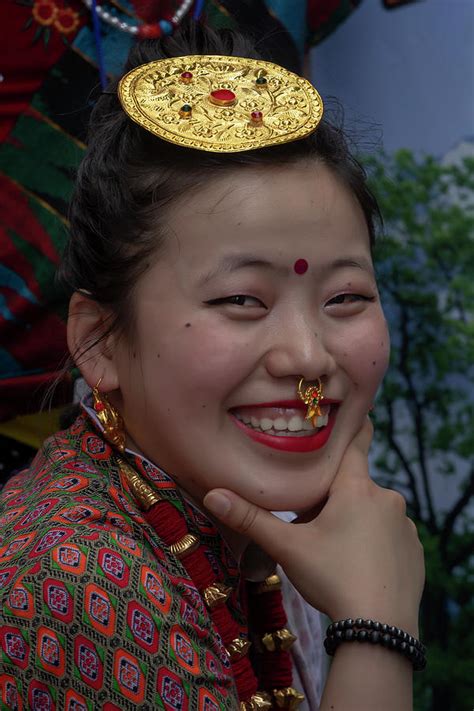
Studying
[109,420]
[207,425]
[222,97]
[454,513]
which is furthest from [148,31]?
[454,513]

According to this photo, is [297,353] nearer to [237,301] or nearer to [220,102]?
[237,301]

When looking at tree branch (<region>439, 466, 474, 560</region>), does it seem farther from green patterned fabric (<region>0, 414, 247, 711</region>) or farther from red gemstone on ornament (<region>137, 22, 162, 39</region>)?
green patterned fabric (<region>0, 414, 247, 711</region>)

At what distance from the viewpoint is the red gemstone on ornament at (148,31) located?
2340 mm

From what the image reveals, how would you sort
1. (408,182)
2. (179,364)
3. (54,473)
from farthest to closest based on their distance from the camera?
(408,182) → (54,473) → (179,364)

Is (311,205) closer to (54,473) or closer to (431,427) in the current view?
(54,473)

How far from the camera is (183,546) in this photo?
159 centimetres

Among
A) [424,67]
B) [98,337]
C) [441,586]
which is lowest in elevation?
[441,586]

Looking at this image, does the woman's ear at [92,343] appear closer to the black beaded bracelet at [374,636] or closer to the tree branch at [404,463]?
the black beaded bracelet at [374,636]

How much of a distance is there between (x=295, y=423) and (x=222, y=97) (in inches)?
21.7

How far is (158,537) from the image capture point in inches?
62.4

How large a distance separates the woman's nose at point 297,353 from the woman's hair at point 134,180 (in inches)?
10.0

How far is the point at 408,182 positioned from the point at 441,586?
135cm

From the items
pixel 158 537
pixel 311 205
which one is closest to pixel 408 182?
pixel 311 205

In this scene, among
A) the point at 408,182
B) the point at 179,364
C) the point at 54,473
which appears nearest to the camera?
the point at 179,364
